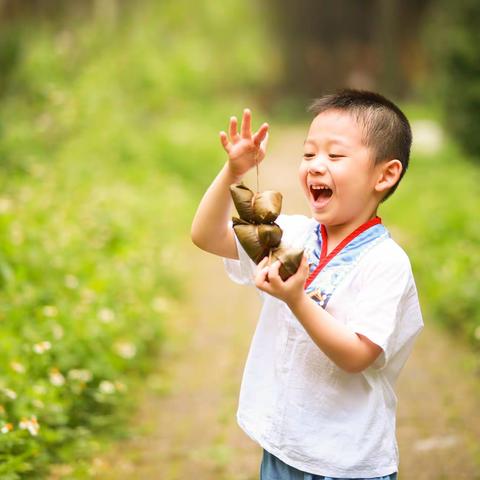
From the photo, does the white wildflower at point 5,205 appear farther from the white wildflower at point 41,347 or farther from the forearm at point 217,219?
the forearm at point 217,219

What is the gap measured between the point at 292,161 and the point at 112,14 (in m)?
3.95

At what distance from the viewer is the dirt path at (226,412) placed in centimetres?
335

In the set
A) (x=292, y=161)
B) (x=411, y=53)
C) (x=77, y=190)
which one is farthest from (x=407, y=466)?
(x=411, y=53)

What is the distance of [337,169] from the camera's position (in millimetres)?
1871

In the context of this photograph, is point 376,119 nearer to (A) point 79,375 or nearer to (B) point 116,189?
(A) point 79,375

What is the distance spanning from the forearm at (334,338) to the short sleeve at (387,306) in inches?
1.1

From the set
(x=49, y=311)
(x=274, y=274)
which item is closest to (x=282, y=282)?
(x=274, y=274)

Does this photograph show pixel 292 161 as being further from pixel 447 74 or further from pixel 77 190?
pixel 77 190

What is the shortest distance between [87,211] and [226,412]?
228 centimetres

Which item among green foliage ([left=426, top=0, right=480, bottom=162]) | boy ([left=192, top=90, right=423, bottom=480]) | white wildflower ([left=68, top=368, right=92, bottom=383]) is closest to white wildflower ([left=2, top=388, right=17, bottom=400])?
white wildflower ([left=68, top=368, right=92, bottom=383])

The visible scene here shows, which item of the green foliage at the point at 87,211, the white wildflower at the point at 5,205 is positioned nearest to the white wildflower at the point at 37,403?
the green foliage at the point at 87,211

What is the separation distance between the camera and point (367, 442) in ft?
6.20

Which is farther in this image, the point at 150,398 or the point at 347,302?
the point at 150,398

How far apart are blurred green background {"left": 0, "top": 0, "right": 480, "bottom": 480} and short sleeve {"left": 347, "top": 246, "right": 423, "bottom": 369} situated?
133 cm
